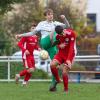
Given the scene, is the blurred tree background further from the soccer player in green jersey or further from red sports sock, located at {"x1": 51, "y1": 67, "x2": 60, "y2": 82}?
red sports sock, located at {"x1": 51, "y1": 67, "x2": 60, "y2": 82}

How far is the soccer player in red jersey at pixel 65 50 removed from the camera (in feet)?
52.4

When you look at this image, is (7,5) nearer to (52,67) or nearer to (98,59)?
(98,59)

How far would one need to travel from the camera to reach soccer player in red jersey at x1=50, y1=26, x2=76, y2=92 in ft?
52.4

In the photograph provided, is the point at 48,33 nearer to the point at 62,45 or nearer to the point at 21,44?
the point at 62,45

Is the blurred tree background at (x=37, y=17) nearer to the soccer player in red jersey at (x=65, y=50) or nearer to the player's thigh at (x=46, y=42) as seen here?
the player's thigh at (x=46, y=42)

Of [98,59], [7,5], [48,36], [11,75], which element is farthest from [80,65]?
[48,36]

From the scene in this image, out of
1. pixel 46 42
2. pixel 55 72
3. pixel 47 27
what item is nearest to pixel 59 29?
pixel 46 42

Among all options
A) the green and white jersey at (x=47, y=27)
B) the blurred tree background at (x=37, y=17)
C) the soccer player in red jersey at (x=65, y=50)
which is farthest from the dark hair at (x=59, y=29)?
the blurred tree background at (x=37, y=17)

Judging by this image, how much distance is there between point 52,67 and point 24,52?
12.0 ft

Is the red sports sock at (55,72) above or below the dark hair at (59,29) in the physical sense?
below

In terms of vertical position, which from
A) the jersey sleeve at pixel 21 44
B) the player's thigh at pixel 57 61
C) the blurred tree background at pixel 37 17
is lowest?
the player's thigh at pixel 57 61

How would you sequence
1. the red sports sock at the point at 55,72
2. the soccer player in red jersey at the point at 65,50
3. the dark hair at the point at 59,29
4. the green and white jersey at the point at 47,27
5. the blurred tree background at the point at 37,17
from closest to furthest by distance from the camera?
the dark hair at the point at 59,29, the soccer player in red jersey at the point at 65,50, the red sports sock at the point at 55,72, the green and white jersey at the point at 47,27, the blurred tree background at the point at 37,17

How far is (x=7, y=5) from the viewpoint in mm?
28281

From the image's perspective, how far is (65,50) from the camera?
53.4 ft
